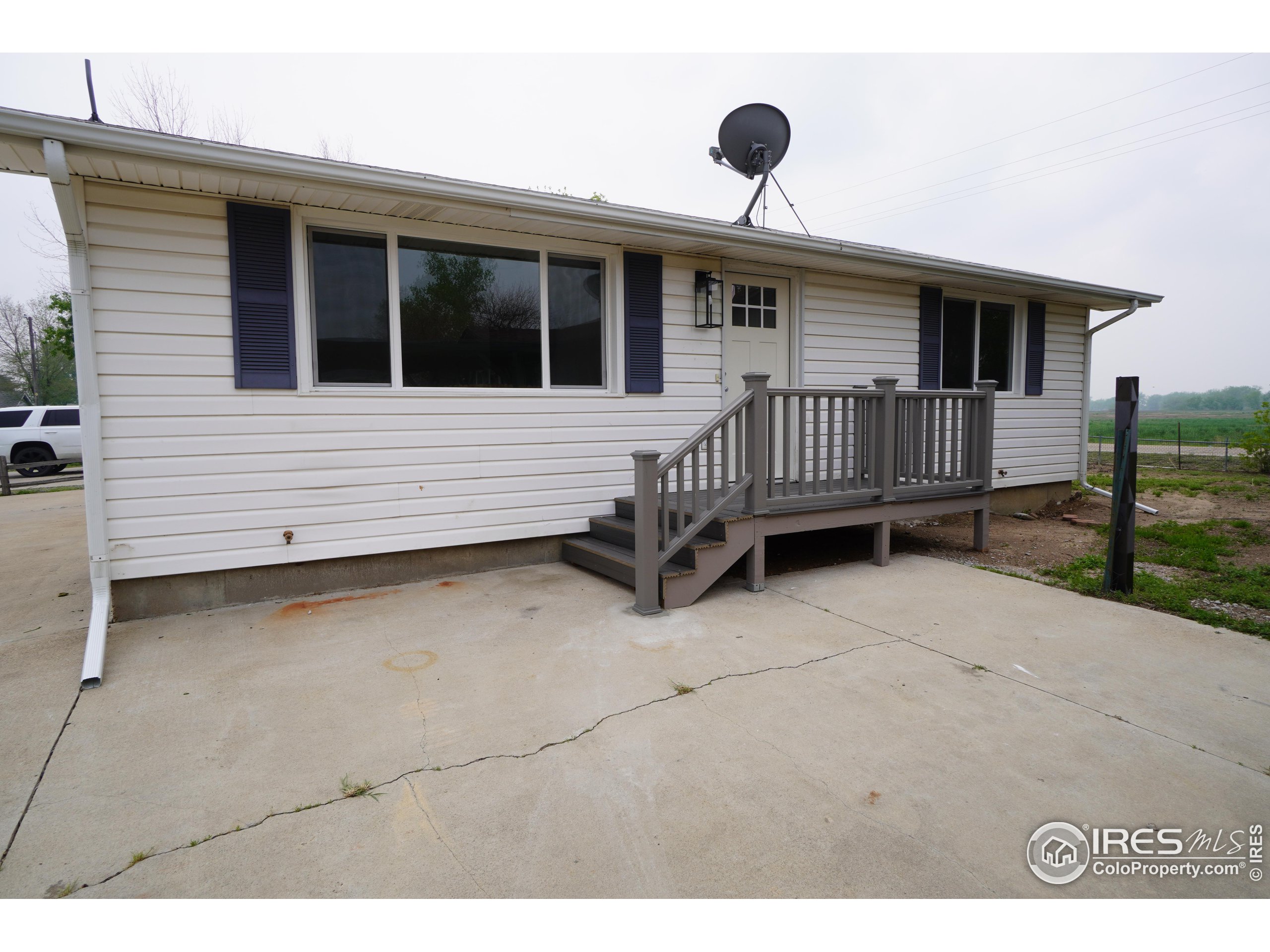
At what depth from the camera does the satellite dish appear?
653cm

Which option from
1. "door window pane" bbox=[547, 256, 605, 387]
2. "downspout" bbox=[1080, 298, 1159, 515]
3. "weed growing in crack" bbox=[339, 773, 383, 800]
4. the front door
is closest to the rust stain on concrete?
"weed growing in crack" bbox=[339, 773, 383, 800]

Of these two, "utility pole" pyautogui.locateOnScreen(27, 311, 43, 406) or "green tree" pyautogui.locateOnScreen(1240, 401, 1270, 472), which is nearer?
"green tree" pyautogui.locateOnScreen(1240, 401, 1270, 472)

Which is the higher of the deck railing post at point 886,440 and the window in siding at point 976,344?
the window in siding at point 976,344

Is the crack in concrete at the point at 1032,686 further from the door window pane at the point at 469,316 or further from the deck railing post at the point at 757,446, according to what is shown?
the door window pane at the point at 469,316

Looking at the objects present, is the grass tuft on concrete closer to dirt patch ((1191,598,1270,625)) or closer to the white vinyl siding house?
the white vinyl siding house

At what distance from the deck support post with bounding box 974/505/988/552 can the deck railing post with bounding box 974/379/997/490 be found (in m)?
0.22

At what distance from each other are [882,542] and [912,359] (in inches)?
111

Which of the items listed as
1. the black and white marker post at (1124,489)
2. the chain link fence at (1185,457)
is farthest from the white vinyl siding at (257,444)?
the chain link fence at (1185,457)

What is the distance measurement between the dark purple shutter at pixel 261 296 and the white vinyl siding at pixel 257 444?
7 cm


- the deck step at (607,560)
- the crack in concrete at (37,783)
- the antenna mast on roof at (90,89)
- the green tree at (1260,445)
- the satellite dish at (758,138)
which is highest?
the satellite dish at (758,138)

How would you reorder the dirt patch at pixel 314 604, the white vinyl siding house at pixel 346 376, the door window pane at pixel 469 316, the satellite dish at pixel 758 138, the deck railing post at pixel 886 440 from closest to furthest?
the white vinyl siding house at pixel 346 376 → the dirt patch at pixel 314 604 → the door window pane at pixel 469 316 → the deck railing post at pixel 886 440 → the satellite dish at pixel 758 138

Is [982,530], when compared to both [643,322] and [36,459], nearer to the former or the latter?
[643,322]

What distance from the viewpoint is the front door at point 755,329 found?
5.88 metres

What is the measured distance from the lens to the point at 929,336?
23.3 ft
